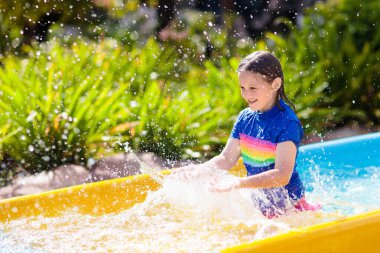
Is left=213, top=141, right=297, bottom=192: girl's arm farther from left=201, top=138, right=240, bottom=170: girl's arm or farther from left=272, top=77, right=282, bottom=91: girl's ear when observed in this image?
left=201, top=138, right=240, bottom=170: girl's arm

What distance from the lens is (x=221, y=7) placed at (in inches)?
356

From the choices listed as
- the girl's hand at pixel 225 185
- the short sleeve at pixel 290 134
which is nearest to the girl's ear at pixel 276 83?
the short sleeve at pixel 290 134

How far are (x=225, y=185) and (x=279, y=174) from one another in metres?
0.25

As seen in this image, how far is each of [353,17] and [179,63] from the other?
65.2 inches

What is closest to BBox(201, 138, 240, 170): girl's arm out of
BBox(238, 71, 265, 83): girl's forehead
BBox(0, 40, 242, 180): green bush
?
BBox(238, 71, 265, 83): girl's forehead

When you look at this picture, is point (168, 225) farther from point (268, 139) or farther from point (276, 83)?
point (276, 83)

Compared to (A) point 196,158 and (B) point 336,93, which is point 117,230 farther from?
(B) point 336,93

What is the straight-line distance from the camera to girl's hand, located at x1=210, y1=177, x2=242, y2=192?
309 cm

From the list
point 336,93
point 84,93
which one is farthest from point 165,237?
point 336,93

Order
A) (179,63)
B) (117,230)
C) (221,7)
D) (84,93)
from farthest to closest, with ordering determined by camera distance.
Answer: (221,7)
(179,63)
(84,93)
(117,230)

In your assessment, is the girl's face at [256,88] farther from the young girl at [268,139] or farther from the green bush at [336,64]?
the green bush at [336,64]

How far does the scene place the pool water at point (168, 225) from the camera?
330cm

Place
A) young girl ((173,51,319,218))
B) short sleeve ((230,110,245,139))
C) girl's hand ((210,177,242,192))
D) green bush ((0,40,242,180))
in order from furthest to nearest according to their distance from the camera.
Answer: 1. green bush ((0,40,242,180))
2. short sleeve ((230,110,245,139))
3. young girl ((173,51,319,218))
4. girl's hand ((210,177,242,192))

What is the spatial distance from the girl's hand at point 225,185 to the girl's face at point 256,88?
1.17 ft
